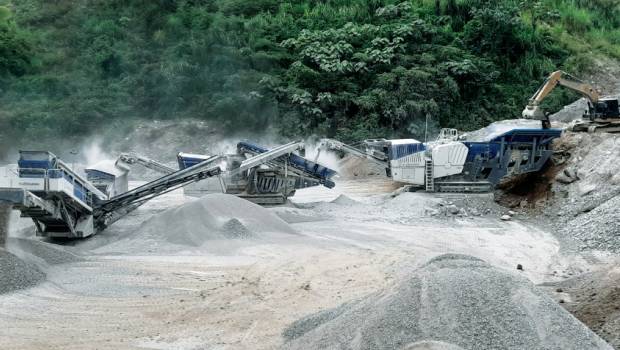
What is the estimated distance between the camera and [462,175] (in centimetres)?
1900

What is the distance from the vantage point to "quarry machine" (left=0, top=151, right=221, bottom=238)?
12797 millimetres

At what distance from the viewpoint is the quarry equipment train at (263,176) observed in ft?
57.9

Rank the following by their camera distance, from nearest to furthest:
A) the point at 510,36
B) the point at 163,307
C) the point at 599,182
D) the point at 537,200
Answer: the point at 163,307 → the point at 599,182 → the point at 537,200 → the point at 510,36

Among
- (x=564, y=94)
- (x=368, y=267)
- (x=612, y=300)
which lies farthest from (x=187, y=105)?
(x=612, y=300)

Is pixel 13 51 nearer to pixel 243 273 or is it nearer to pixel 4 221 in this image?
pixel 4 221

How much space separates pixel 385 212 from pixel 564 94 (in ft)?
49.0

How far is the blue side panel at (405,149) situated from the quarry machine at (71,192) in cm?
518

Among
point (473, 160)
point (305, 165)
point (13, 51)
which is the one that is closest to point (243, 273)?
point (305, 165)

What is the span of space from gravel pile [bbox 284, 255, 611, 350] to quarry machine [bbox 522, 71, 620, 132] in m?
11.5

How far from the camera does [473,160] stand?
739 inches

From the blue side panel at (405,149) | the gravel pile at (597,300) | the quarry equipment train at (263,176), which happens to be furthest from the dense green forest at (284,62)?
the gravel pile at (597,300)

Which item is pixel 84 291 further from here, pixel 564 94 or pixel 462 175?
pixel 564 94

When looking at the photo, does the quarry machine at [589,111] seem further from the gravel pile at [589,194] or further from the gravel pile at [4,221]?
the gravel pile at [4,221]

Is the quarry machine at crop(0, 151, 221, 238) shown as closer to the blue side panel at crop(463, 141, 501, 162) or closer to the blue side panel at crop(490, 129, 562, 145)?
the blue side panel at crop(463, 141, 501, 162)
